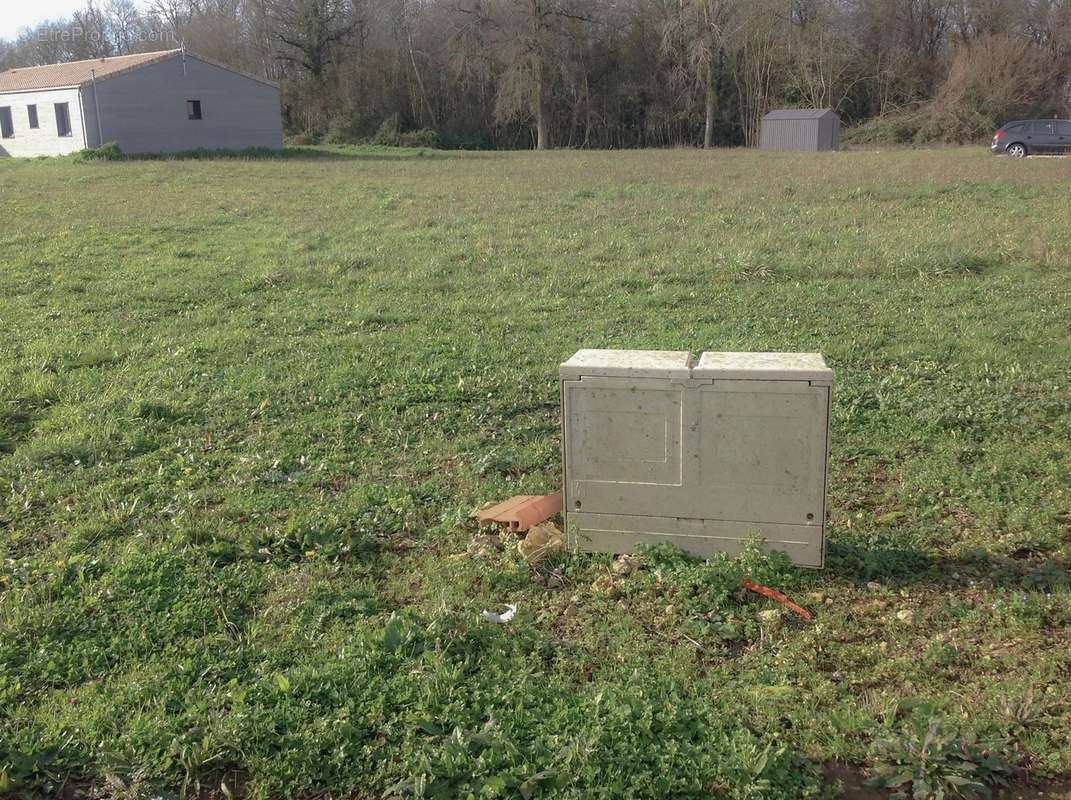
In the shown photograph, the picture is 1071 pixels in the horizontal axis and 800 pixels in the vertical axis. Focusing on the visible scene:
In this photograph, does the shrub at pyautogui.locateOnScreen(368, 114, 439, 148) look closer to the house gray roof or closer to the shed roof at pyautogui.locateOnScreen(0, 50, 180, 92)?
the house gray roof

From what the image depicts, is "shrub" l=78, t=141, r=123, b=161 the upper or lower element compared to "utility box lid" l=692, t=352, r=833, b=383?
upper

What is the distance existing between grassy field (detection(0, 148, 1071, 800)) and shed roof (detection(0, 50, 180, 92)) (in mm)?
32157

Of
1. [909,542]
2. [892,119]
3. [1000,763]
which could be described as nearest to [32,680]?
[1000,763]

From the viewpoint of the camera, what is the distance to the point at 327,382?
23.0 ft

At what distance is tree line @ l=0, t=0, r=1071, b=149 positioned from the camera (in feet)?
148

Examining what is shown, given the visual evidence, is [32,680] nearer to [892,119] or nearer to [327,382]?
[327,382]

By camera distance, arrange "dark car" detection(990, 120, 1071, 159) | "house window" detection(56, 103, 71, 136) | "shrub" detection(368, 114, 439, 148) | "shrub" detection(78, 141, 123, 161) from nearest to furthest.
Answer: "dark car" detection(990, 120, 1071, 159)
"shrub" detection(78, 141, 123, 161)
"house window" detection(56, 103, 71, 136)
"shrub" detection(368, 114, 439, 148)

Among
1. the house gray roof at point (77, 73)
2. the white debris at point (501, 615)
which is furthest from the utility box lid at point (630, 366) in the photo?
the house gray roof at point (77, 73)

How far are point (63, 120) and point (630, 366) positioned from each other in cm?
4230

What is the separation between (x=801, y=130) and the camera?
43156 mm

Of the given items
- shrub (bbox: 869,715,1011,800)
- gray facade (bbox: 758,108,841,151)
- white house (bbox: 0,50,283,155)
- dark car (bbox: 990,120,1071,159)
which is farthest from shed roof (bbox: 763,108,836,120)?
shrub (bbox: 869,715,1011,800)

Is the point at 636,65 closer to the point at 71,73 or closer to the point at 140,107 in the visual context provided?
the point at 140,107

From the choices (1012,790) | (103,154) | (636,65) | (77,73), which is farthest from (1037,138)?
(77,73)

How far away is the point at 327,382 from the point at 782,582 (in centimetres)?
412
